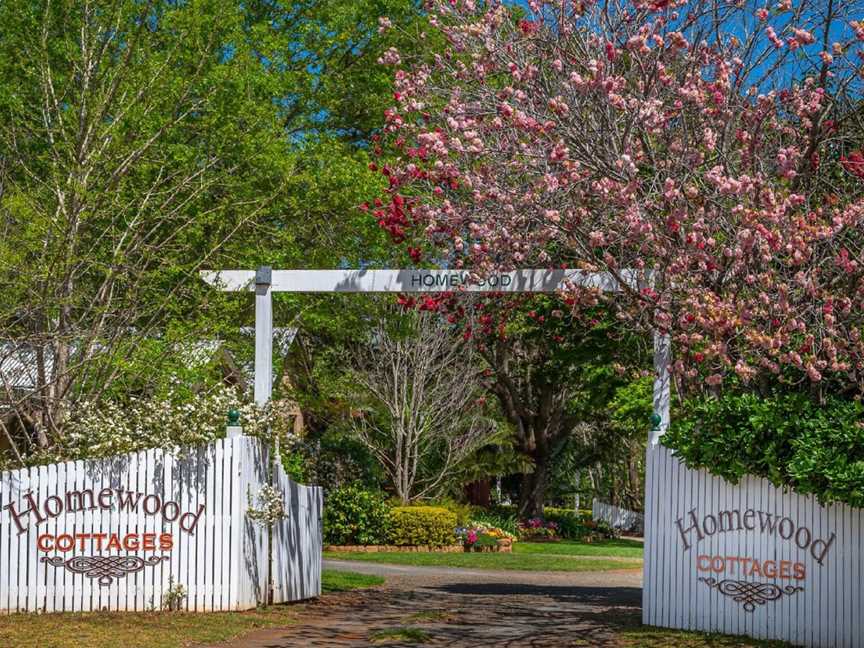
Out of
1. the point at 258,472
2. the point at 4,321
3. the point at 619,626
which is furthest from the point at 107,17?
the point at 619,626

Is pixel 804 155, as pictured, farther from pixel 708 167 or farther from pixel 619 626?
pixel 619 626

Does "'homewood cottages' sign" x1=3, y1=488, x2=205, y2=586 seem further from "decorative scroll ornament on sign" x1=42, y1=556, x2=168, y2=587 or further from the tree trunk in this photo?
the tree trunk

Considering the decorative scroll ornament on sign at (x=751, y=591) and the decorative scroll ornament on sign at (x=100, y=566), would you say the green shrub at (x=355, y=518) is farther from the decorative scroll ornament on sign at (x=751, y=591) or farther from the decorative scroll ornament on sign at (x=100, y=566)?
the decorative scroll ornament on sign at (x=751, y=591)

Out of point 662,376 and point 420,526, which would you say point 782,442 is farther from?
point 420,526

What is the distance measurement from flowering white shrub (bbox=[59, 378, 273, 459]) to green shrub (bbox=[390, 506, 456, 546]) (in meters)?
13.7

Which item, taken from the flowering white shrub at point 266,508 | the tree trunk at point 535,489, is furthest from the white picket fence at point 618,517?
the flowering white shrub at point 266,508

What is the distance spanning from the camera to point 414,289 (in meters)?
14.2

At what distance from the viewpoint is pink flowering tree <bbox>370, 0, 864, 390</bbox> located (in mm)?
11234

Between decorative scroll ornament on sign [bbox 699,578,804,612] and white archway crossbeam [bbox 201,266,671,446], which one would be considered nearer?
decorative scroll ornament on sign [bbox 699,578,804,612]

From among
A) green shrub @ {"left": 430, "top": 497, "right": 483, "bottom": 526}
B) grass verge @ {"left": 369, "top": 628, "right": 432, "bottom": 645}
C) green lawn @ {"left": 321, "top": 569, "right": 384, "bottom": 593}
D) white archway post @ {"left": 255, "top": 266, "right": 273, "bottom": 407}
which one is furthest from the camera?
green shrub @ {"left": 430, "top": 497, "right": 483, "bottom": 526}

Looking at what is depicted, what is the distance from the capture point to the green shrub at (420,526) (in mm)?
26938

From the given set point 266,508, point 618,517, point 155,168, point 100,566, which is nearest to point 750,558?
point 266,508

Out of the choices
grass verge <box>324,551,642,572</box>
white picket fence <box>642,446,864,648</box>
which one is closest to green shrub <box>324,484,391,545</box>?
grass verge <box>324,551,642,572</box>

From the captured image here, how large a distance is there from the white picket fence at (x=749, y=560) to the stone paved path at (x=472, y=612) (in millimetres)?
854
